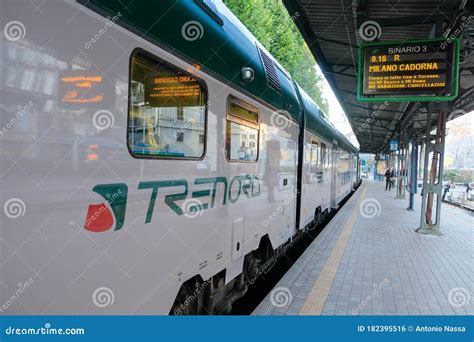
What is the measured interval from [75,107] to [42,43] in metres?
0.29

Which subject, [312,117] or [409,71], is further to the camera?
[312,117]

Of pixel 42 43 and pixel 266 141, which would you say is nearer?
pixel 42 43

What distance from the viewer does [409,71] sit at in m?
6.88

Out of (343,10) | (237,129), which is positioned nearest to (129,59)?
(237,129)

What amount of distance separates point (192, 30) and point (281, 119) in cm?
273

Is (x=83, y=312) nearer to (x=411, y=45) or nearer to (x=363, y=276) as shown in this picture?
(x=363, y=276)

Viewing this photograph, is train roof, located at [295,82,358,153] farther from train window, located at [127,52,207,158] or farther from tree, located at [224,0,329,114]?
train window, located at [127,52,207,158]

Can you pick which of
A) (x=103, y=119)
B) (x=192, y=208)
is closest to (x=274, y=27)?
(x=192, y=208)

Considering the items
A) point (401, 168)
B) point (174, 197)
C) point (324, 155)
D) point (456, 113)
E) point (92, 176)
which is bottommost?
point (401, 168)

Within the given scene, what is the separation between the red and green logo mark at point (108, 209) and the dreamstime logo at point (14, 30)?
0.70 meters

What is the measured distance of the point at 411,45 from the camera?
684cm

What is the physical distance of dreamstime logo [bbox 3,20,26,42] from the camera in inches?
57.6
